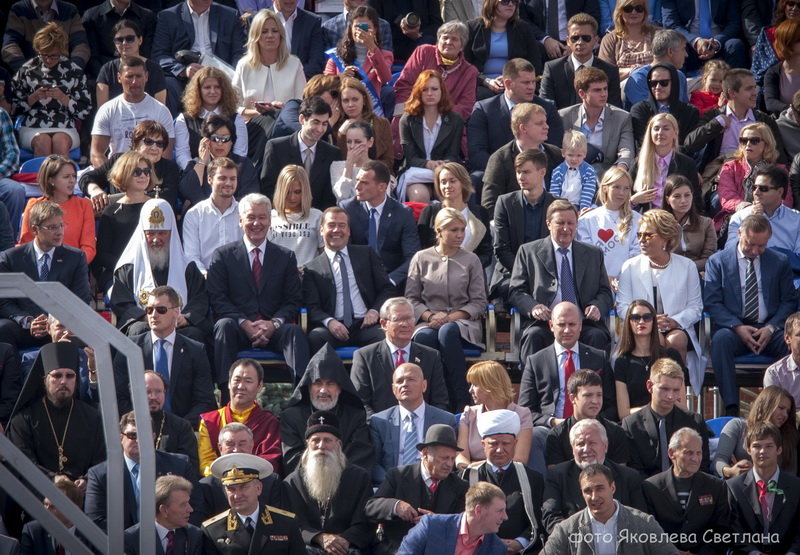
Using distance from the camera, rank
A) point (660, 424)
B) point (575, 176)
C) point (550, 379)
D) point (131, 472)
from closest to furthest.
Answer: point (131, 472), point (660, 424), point (550, 379), point (575, 176)

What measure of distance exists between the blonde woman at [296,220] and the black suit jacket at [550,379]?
86.7 inches

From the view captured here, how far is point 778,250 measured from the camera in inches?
463

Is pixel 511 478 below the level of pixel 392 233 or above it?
below

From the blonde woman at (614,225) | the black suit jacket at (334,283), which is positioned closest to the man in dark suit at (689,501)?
the blonde woman at (614,225)

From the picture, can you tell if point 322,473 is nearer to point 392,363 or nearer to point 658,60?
point 392,363

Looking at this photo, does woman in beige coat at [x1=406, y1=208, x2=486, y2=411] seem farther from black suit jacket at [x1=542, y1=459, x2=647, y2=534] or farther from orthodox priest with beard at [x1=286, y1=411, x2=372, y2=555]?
black suit jacket at [x1=542, y1=459, x2=647, y2=534]

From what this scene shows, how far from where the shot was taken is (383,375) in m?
10.3

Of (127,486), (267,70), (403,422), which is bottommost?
(403,422)

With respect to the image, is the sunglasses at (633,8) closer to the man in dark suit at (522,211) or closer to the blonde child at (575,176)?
the blonde child at (575,176)

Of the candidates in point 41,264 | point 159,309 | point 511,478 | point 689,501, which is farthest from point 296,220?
point 689,501

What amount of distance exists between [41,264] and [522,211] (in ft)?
12.6

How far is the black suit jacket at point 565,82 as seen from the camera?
13.7m

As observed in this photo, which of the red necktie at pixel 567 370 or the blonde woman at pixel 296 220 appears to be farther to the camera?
the blonde woman at pixel 296 220

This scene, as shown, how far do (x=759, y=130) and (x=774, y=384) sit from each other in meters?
Answer: 2.94
